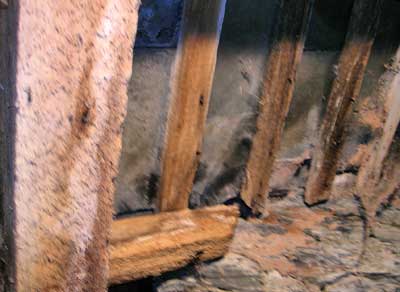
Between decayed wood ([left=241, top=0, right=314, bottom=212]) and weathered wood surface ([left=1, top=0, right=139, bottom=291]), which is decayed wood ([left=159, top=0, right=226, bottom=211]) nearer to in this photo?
decayed wood ([left=241, top=0, right=314, bottom=212])

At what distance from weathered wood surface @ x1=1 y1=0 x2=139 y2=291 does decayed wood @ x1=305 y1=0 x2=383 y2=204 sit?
1.68m

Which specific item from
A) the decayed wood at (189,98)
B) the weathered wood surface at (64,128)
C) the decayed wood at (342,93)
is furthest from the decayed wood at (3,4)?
the decayed wood at (342,93)

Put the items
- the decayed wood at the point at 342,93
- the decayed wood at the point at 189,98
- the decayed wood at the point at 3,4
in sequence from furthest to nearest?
the decayed wood at the point at 342,93, the decayed wood at the point at 189,98, the decayed wood at the point at 3,4

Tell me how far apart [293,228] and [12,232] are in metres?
1.79

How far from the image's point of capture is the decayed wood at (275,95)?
6.52ft

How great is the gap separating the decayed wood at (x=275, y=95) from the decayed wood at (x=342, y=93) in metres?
0.34

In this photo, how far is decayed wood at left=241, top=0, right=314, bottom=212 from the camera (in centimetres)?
199

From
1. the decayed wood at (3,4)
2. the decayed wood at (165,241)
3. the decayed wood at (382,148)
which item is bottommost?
the decayed wood at (165,241)

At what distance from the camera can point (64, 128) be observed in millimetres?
844

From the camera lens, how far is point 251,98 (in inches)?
83.0

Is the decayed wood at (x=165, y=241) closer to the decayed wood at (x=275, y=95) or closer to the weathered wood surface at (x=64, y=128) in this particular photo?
the decayed wood at (x=275, y=95)

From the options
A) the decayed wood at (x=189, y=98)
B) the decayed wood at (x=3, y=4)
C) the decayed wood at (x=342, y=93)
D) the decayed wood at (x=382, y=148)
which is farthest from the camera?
the decayed wood at (x=382, y=148)

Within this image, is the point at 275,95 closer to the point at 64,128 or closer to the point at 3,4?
the point at 64,128

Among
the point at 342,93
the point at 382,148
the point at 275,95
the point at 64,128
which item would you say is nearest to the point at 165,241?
the point at 275,95
